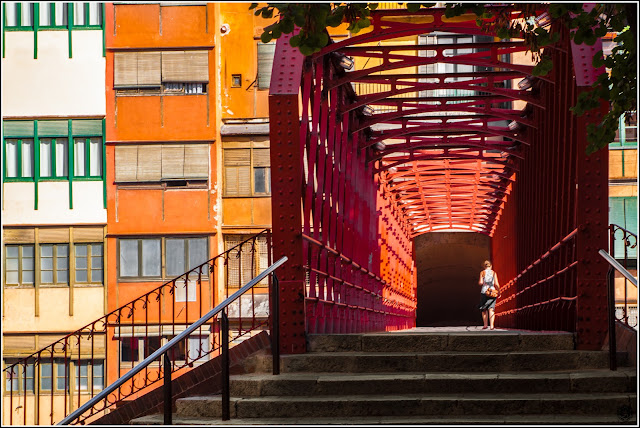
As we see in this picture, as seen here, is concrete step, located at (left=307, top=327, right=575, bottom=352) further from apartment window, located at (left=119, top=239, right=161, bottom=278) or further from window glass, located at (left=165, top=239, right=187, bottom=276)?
apartment window, located at (left=119, top=239, right=161, bottom=278)

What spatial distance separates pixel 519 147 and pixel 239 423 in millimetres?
17055

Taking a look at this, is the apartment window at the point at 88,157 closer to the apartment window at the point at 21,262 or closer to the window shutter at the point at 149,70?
the window shutter at the point at 149,70

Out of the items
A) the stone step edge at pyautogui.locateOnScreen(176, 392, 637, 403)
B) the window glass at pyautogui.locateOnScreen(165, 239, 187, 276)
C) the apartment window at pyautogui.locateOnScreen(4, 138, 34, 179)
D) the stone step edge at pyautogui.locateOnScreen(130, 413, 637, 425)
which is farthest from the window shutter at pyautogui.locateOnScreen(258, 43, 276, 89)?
the stone step edge at pyautogui.locateOnScreen(130, 413, 637, 425)

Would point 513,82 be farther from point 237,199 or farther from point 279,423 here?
point 279,423

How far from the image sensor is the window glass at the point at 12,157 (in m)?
32.3

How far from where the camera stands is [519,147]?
24609 millimetres

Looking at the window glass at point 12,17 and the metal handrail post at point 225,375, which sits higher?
the window glass at point 12,17

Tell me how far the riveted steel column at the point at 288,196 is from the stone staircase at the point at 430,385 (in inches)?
11.6

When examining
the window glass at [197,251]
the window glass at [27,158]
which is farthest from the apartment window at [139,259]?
the window glass at [27,158]

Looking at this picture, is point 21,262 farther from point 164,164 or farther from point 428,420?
point 428,420

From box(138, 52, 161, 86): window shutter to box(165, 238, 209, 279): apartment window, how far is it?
466cm

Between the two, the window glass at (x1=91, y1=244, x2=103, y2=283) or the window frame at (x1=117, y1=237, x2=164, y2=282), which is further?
the window glass at (x1=91, y1=244, x2=103, y2=283)

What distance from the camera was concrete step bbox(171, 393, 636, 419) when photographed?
8.58 meters

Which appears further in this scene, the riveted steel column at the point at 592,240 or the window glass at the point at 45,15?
the window glass at the point at 45,15
